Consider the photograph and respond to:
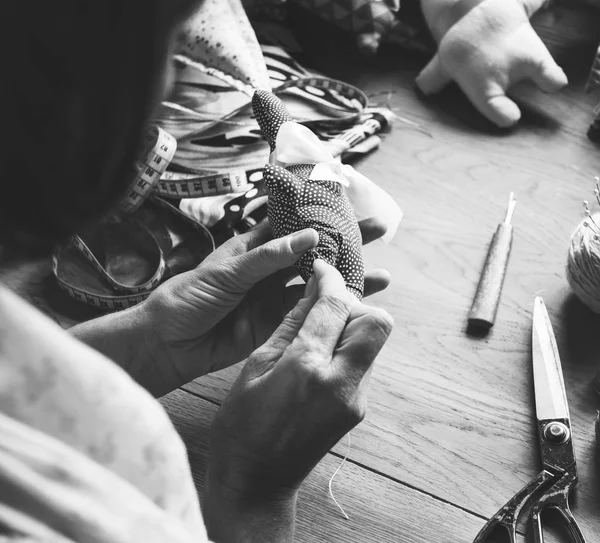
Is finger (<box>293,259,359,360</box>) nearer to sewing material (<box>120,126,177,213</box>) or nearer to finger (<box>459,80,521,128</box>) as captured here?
sewing material (<box>120,126,177,213</box>)

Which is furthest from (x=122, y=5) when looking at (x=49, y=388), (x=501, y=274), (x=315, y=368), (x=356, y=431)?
(x=501, y=274)

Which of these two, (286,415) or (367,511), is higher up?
(286,415)

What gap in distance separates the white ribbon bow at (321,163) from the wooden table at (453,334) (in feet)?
0.32

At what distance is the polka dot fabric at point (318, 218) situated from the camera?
0.65m

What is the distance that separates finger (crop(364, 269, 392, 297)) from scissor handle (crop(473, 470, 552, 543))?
231 mm

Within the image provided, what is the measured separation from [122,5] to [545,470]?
54cm

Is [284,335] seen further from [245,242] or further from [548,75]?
[548,75]

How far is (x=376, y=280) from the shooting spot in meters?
0.71

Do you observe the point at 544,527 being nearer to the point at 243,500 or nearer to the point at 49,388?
the point at 243,500

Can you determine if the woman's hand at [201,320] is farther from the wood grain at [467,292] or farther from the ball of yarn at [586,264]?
the ball of yarn at [586,264]

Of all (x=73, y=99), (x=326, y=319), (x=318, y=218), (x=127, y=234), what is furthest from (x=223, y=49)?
(x=73, y=99)

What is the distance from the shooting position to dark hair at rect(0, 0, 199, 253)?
240mm

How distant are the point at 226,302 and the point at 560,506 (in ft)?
1.14

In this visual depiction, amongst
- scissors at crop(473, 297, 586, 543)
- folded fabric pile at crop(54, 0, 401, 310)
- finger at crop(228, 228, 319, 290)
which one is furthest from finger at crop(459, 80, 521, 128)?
finger at crop(228, 228, 319, 290)
